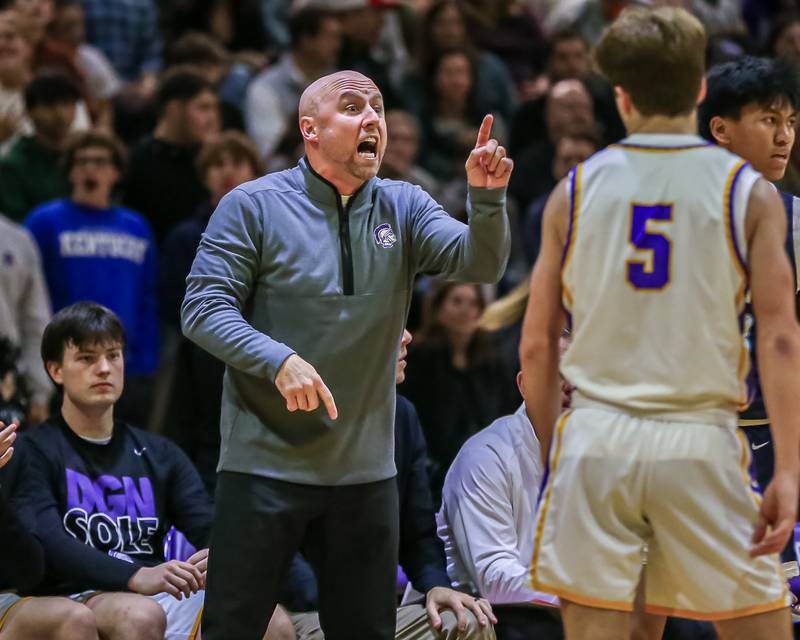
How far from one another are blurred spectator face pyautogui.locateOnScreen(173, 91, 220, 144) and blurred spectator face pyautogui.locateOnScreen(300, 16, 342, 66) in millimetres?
1204

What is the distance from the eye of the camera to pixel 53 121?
802 centimetres

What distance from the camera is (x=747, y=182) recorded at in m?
3.13

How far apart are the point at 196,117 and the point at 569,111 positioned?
232 cm

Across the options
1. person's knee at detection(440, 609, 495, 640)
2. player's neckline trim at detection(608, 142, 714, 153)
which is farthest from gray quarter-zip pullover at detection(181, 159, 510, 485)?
person's knee at detection(440, 609, 495, 640)

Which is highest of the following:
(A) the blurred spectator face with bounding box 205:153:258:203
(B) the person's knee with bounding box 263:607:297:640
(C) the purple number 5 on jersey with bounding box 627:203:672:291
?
(C) the purple number 5 on jersey with bounding box 627:203:672:291

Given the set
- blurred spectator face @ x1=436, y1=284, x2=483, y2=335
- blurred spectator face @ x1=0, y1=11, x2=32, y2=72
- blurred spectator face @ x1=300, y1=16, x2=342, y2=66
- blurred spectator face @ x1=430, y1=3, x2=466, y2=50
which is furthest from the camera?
blurred spectator face @ x1=430, y1=3, x2=466, y2=50

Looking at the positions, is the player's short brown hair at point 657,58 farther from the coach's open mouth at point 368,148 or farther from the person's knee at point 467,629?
the person's knee at point 467,629

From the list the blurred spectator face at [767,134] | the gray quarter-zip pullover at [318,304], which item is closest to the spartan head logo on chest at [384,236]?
the gray quarter-zip pullover at [318,304]

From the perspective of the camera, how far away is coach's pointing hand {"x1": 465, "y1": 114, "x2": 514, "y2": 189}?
12.1 feet

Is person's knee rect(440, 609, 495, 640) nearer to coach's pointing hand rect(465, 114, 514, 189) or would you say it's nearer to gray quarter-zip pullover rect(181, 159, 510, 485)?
gray quarter-zip pullover rect(181, 159, 510, 485)

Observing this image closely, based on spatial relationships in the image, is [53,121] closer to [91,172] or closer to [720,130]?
[91,172]

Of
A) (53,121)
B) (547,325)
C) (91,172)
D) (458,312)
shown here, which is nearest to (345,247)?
(547,325)

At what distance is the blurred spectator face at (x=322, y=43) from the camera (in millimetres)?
9250

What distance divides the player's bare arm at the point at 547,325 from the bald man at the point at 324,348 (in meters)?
0.52
